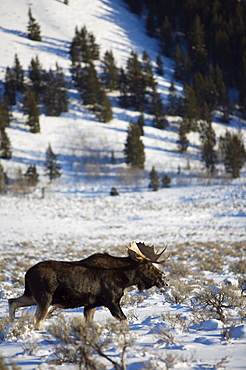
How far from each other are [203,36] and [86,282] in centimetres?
7952

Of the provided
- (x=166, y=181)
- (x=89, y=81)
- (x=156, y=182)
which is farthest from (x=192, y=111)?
(x=156, y=182)

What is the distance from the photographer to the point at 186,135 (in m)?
50.9

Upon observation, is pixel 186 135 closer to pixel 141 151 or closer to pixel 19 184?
pixel 141 151

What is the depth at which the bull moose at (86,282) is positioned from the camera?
14.4ft

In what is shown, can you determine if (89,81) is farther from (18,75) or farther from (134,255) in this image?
(134,255)

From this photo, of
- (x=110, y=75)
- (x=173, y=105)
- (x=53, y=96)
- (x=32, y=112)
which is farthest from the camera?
(x=110, y=75)

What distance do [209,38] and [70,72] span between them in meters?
38.7

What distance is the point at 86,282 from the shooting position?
4.65 metres

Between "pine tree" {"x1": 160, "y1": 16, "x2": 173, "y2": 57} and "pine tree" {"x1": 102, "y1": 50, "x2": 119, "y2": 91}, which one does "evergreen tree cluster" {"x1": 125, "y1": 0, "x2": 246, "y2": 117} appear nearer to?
"pine tree" {"x1": 160, "y1": 16, "x2": 173, "y2": 57}

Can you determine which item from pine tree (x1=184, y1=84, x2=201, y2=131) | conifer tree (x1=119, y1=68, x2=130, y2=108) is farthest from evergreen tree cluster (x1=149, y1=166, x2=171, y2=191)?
conifer tree (x1=119, y1=68, x2=130, y2=108)

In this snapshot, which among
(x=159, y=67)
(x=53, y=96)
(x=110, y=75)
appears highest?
(x=159, y=67)

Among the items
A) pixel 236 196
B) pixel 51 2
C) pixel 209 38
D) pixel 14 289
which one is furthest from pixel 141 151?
pixel 51 2

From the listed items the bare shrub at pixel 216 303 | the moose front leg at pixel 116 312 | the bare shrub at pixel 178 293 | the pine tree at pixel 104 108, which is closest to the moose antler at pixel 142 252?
the moose front leg at pixel 116 312

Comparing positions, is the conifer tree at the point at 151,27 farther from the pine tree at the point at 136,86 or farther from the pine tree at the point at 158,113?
the pine tree at the point at 158,113
